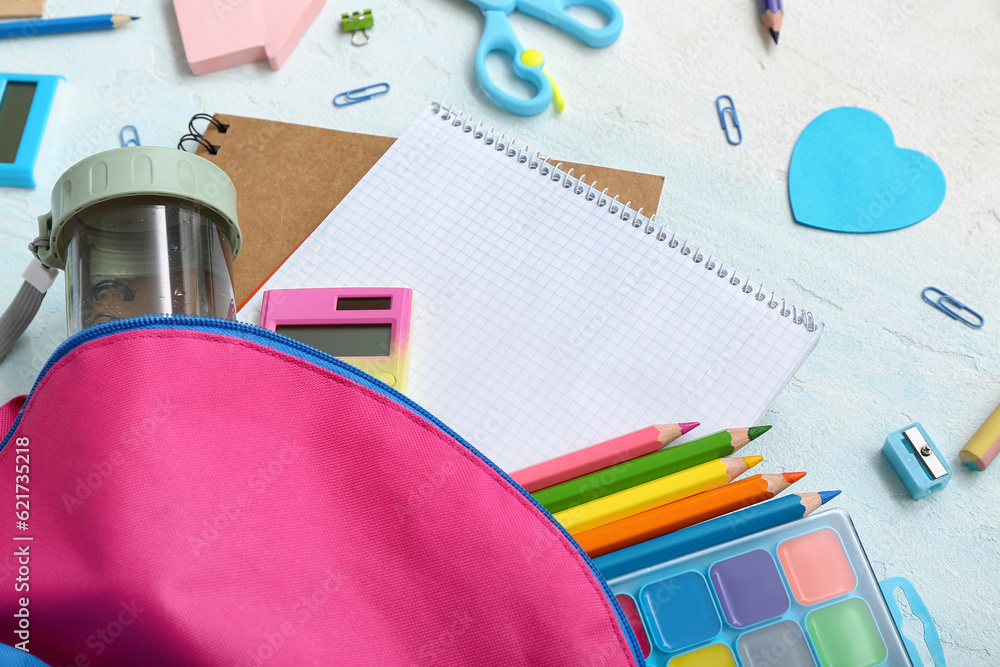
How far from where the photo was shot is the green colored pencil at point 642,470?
551mm

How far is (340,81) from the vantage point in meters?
0.78

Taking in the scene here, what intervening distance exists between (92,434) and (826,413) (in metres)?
0.58

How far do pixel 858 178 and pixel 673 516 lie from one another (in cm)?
43

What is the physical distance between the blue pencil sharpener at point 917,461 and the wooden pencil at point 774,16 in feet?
1.46

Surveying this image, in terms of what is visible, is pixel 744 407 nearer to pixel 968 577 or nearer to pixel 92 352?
pixel 968 577

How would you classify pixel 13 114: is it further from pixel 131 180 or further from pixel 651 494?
pixel 651 494

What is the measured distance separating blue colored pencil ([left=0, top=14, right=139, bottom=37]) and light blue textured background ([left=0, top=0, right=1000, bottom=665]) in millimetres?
11

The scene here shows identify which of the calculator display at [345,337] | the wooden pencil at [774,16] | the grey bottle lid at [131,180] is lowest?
the calculator display at [345,337]

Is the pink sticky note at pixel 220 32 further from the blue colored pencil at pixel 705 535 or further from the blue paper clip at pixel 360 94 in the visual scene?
the blue colored pencil at pixel 705 535

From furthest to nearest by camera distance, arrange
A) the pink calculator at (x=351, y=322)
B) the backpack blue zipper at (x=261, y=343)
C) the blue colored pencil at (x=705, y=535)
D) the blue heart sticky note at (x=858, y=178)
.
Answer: the blue heart sticky note at (x=858, y=178) < the pink calculator at (x=351, y=322) < the blue colored pencil at (x=705, y=535) < the backpack blue zipper at (x=261, y=343)

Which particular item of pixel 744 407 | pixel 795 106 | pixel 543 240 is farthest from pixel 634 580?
pixel 795 106

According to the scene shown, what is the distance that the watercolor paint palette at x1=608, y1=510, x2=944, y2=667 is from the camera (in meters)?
0.50

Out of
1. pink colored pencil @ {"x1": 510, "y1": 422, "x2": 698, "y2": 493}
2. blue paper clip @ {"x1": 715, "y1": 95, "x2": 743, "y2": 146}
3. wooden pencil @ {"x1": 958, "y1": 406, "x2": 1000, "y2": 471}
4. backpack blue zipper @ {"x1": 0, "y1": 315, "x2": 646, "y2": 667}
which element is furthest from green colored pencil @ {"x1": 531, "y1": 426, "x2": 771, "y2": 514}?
blue paper clip @ {"x1": 715, "y1": 95, "x2": 743, "y2": 146}

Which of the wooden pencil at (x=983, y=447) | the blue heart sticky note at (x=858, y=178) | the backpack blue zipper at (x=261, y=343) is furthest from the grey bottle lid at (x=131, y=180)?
the wooden pencil at (x=983, y=447)
